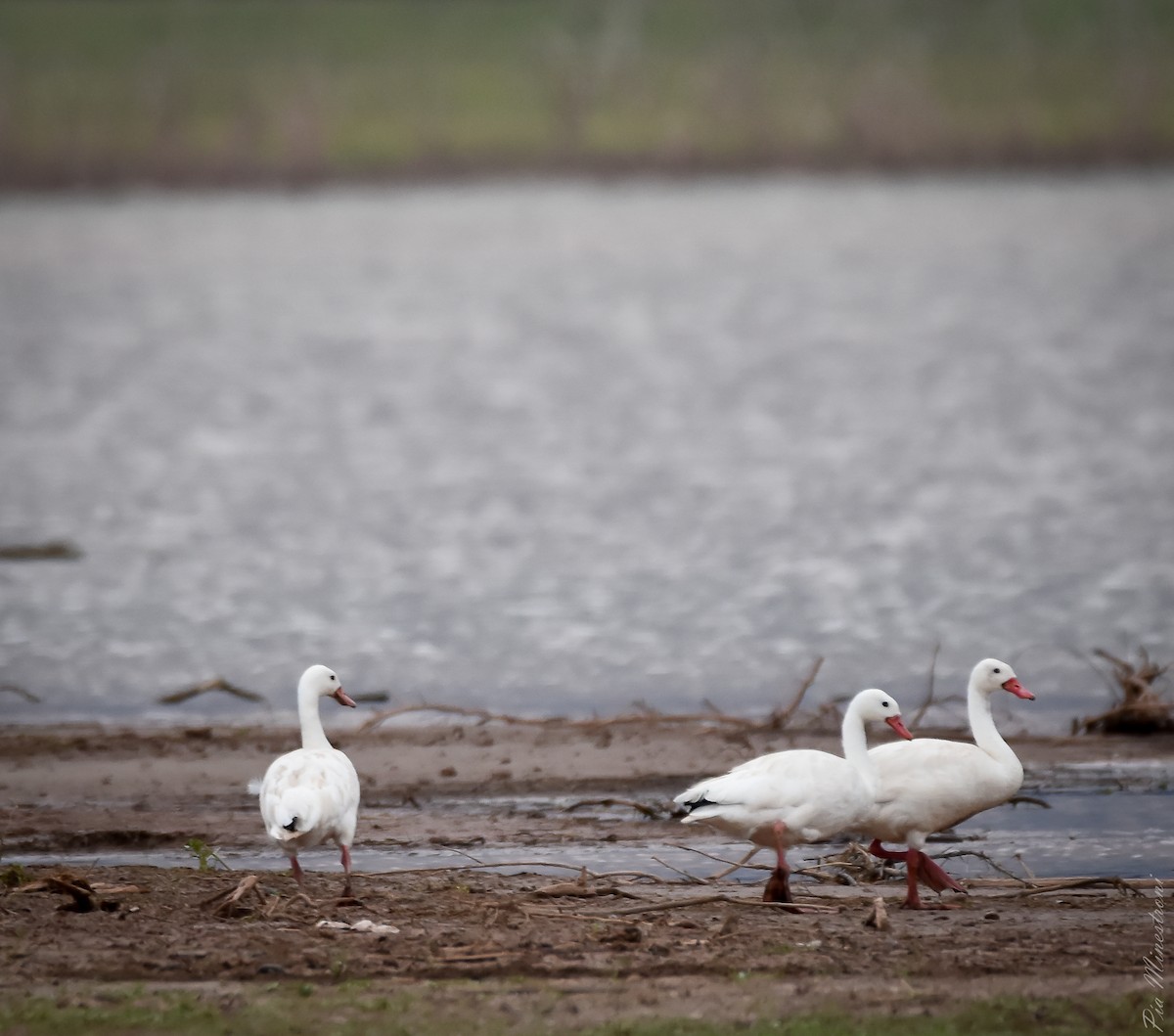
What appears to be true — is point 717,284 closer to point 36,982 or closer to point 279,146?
point 279,146

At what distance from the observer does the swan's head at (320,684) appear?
34.0 ft

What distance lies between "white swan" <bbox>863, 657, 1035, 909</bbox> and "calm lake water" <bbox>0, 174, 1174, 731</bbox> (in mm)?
4017

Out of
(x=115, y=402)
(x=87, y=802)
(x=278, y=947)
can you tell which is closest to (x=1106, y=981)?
(x=278, y=947)

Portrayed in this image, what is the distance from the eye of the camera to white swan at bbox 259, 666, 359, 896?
28.8ft

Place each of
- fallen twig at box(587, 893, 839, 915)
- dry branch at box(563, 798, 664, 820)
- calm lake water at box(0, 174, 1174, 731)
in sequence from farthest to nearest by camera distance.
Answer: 1. calm lake water at box(0, 174, 1174, 731)
2. dry branch at box(563, 798, 664, 820)
3. fallen twig at box(587, 893, 839, 915)

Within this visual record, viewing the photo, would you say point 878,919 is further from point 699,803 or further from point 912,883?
point 699,803

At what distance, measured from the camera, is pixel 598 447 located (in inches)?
1209

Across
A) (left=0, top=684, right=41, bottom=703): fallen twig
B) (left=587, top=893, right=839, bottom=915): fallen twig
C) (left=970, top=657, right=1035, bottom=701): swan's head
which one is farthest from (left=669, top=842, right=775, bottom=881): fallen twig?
(left=0, top=684, right=41, bottom=703): fallen twig

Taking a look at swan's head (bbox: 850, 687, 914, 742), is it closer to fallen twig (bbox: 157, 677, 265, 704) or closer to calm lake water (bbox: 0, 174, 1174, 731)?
calm lake water (bbox: 0, 174, 1174, 731)

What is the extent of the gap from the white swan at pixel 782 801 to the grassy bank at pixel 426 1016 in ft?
5.61

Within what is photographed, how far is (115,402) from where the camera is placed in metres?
35.9

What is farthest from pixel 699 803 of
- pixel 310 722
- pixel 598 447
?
pixel 598 447

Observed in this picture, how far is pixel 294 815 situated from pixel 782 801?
2.15 m

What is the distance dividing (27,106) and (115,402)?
32.0 meters
